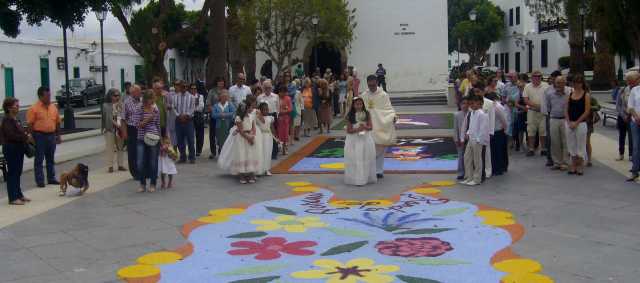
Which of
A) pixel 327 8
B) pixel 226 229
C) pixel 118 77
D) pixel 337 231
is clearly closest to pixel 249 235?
pixel 226 229

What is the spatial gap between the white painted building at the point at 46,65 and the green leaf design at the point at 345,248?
3395 centimetres

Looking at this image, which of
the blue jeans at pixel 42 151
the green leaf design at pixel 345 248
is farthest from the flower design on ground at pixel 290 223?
the blue jeans at pixel 42 151

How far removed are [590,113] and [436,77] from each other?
87.2 feet

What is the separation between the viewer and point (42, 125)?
10.6 meters

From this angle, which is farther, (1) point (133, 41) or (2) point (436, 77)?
(2) point (436, 77)

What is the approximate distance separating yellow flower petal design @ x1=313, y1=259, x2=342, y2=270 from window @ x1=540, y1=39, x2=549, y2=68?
50.7 meters

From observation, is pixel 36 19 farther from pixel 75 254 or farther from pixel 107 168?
pixel 75 254

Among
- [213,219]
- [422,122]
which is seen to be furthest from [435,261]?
[422,122]

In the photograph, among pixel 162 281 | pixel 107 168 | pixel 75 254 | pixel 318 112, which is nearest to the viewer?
pixel 162 281

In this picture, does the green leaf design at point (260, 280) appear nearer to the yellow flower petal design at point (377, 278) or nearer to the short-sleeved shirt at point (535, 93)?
the yellow flower petal design at point (377, 278)

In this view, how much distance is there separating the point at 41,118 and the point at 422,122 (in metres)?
13.4

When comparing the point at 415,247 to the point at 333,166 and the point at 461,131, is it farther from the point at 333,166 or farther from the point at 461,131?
the point at 333,166

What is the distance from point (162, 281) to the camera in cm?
594

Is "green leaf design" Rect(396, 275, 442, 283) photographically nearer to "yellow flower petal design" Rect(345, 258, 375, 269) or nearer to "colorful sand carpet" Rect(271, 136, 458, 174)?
"yellow flower petal design" Rect(345, 258, 375, 269)
